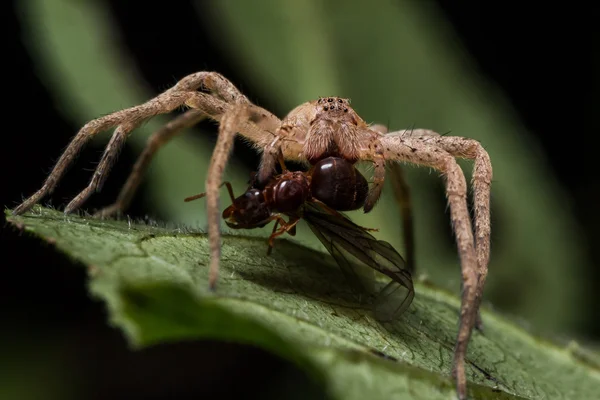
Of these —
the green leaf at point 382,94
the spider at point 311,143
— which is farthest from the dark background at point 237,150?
the spider at point 311,143

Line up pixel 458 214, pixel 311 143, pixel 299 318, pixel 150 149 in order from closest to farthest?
pixel 299 318 → pixel 458 214 → pixel 311 143 → pixel 150 149

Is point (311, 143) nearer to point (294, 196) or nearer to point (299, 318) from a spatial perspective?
point (294, 196)

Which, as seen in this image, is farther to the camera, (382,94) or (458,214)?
(382,94)

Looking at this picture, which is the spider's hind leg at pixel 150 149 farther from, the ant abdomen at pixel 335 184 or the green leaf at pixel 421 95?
the green leaf at pixel 421 95

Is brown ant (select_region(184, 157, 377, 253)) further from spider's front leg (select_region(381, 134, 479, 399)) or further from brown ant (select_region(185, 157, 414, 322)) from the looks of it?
spider's front leg (select_region(381, 134, 479, 399))

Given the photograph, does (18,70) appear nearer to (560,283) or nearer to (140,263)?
(140,263)

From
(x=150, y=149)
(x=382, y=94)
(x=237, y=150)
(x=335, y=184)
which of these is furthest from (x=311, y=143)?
(x=382, y=94)

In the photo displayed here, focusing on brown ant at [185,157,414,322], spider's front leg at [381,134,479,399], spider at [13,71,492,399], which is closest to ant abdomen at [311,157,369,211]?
brown ant at [185,157,414,322]
